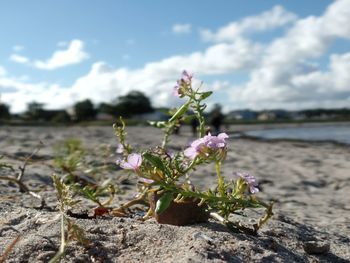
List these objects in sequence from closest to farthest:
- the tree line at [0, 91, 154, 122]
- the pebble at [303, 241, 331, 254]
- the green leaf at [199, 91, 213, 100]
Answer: the pebble at [303, 241, 331, 254] < the green leaf at [199, 91, 213, 100] < the tree line at [0, 91, 154, 122]

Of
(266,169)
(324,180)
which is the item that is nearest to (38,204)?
(324,180)

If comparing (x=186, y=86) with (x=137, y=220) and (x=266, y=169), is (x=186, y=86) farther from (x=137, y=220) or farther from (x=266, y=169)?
(x=266, y=169)

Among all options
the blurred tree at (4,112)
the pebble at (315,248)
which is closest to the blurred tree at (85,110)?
the blurred tree at (4,112)

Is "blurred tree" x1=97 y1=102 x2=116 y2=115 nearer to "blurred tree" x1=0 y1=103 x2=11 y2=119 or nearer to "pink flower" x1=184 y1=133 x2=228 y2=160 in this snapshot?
"blurred tree" x1=0 y1=103 x2=11 y2=119

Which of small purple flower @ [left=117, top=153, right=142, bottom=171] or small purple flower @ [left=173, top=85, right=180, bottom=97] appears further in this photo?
small purple flower @ [left=173, top=85, right=180, bottom=97]

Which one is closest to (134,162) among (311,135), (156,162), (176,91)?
(156,162)

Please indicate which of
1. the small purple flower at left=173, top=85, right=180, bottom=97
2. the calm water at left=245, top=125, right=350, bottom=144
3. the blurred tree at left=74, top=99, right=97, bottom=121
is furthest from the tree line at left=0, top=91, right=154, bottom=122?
the small purple flower at left=173, top=85, right=180, bottom=97

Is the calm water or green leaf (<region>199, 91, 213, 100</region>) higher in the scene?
green leaf (<region>199, 91, 213, 100</region>)
